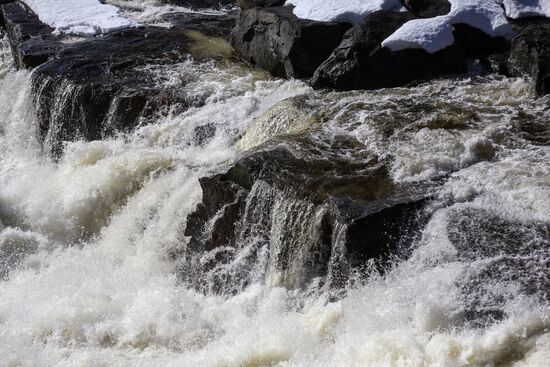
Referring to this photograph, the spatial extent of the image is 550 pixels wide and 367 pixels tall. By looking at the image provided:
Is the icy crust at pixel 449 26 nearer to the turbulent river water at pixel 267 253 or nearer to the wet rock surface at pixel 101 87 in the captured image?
the turbulent river water at pixel 267 253

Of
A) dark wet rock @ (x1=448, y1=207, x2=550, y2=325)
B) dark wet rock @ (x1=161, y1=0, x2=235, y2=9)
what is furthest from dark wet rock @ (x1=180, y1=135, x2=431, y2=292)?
dark wet rock @ (x1=161, y1=0, x2=235, y2=9)

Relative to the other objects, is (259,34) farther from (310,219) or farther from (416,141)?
(310,219)

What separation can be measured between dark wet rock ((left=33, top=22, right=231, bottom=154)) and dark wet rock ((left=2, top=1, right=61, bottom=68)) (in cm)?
41

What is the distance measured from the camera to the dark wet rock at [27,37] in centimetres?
1148

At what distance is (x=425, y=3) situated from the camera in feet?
33.6

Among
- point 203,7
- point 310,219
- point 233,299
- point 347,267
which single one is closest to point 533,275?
point 347,267

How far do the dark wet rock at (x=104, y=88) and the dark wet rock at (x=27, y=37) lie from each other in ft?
1.34

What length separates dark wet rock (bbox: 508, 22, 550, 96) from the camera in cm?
826

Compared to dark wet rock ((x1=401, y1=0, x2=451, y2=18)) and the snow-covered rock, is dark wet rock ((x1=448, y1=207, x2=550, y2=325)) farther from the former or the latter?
dark wet rock ((x1=401, y1=0, x2=451, y2=18))

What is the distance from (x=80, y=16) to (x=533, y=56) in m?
8.39

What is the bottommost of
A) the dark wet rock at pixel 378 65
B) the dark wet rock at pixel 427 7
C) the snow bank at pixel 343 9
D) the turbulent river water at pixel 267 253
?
the turbulent river water at pixel 267 253

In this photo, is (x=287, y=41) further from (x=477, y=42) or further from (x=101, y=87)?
(x=101, y=87)

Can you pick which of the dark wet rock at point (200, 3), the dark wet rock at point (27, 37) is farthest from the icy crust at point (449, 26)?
the dark wet rock at point (200, 3)

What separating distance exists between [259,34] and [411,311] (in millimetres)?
6511
